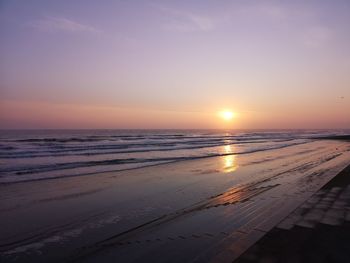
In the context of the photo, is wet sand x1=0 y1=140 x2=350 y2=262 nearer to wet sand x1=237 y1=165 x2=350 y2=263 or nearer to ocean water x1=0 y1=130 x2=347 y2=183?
wet sand x1=237 y1=165 x2=350 y2=263

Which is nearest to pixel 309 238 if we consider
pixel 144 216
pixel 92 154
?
pixel 144 216

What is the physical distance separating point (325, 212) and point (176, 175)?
8.38 m

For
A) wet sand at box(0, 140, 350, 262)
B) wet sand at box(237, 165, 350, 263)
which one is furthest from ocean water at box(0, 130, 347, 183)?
wet sand at box(237, 165, 350, 263)

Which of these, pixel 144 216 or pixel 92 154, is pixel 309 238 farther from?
pixel 92 154

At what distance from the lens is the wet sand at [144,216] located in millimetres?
5492

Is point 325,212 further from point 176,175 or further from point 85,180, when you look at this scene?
point 85,180

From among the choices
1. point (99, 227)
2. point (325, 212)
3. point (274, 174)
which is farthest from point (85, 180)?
point (325, 212)

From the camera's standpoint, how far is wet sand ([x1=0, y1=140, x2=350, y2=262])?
549 cm

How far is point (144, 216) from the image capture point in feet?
25.6

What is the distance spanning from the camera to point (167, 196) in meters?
10.1

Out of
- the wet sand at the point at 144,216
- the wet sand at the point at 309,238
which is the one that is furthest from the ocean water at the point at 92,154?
the wet sand at the point at 309,238

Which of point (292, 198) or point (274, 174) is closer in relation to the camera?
point (292, 198)

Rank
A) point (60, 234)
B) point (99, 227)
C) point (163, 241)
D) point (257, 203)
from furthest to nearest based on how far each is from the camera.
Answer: point (257, 203) → point (99, 227) → point (60, 234) → point (163, 241)

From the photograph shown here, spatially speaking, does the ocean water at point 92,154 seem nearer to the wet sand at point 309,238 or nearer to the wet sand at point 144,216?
the wet sand at point 144,216
